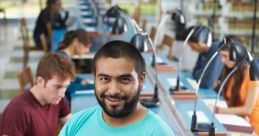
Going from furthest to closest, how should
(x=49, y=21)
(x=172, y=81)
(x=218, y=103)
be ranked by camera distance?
1. (x=49, y=21)
2. (x=172, y=81)
3. (x=218, y=103)

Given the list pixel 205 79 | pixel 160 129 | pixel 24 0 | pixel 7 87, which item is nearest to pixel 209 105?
pixel 205 79

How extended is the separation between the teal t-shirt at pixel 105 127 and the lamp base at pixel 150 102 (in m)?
1.98

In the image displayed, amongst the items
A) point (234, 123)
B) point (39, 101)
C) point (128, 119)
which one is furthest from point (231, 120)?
point (128, 119)

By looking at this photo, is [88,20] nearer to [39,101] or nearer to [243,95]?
[243,95]

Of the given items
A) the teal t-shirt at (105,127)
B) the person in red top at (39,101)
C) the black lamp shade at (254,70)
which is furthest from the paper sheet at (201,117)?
the teal t-shirt at (105,127)

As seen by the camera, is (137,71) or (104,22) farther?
(104,22)

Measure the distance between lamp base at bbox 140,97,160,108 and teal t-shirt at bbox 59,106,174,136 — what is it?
1984 mm

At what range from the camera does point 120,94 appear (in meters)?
1.34

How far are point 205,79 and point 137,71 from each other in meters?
2.86

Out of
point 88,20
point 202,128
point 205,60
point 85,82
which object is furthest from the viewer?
point 88,20

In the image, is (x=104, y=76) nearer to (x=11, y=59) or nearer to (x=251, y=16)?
(x=251, y=16)

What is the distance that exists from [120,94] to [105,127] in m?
0.14

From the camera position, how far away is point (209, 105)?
11.7ft

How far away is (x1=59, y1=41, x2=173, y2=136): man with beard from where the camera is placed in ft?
4.42
